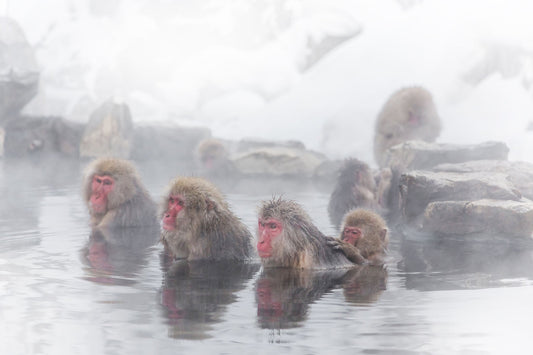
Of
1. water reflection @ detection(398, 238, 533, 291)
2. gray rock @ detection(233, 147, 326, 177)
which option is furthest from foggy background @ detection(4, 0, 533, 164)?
water reflection @ detection(398, 238, 533, 291)

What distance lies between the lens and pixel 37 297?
4508mm

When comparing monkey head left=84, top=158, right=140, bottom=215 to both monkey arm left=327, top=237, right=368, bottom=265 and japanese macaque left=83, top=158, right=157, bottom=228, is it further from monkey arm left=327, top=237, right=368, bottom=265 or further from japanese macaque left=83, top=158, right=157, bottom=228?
monkey arm left=327, top=237, right=368, bottom=265

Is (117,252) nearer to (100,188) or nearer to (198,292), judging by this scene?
(100,188)

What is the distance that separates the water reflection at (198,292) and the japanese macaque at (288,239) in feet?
0.65

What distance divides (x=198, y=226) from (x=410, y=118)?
5.57m

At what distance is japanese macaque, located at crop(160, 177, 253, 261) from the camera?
5.73 meters

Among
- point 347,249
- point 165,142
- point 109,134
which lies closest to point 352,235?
point 347,249

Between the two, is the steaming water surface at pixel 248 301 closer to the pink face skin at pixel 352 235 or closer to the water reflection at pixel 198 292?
the water reflection at pixel 198 292

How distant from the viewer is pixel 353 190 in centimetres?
803

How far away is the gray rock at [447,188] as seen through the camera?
23.1 ft

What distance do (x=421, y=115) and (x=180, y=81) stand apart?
7.93 meters

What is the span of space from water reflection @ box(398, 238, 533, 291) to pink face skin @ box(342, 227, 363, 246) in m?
0.33

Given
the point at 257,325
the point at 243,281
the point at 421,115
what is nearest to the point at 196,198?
the point at 243,281

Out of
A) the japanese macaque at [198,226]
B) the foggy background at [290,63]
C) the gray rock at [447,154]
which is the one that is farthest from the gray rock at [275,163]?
the japanese macaque at [198,226]
